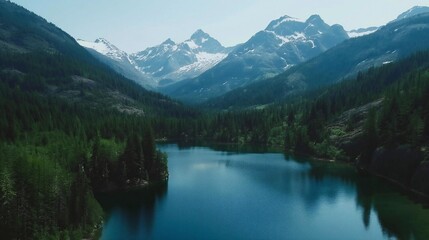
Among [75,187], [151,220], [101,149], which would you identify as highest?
[101,149]

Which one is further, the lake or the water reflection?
the water reflection

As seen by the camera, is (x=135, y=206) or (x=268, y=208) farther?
(x=135, y=206)

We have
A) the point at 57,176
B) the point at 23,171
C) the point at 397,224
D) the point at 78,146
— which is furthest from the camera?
the point at 78,146

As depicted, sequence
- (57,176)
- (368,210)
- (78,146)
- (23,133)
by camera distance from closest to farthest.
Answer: (57,176) < (368,210) < (78,146) < (23,133)

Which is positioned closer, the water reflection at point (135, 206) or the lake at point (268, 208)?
the lake at point (268, 208)

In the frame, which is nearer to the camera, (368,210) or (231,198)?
(368,210)

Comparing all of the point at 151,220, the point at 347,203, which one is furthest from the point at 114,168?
the point at 347,203

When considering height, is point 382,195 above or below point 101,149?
below

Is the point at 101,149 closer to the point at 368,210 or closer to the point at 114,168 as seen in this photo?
the point at 114,168
